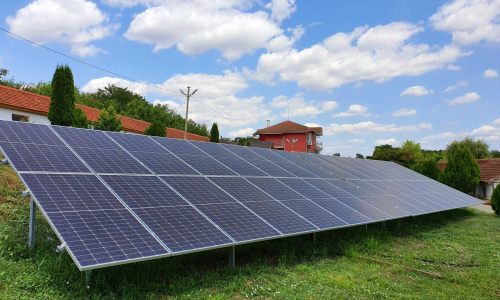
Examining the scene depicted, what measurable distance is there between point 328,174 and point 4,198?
36.1 feet

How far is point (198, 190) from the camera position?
770 centimetres

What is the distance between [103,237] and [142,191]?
70.1 inches

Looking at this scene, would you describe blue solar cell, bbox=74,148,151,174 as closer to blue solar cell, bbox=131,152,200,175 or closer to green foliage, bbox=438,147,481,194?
blue solar cell, bbox=131,152,200,175

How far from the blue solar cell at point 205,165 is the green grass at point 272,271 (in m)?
2.12

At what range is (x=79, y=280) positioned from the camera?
18.1 ft

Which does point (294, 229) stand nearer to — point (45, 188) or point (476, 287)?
point (476, 287)

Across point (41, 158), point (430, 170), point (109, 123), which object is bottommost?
point (430, 170)

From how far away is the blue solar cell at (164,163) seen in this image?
27.0 feet

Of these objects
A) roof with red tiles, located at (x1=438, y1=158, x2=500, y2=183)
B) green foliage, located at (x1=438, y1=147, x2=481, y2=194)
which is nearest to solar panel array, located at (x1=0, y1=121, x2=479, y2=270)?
green foliage, located at (x1=438, y1=147, x2=481, y2=194)

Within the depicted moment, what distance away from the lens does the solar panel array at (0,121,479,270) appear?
5.28m

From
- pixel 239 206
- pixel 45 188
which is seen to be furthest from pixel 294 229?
pixel 45 188

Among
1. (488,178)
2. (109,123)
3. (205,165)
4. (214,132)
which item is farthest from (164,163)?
(488,178)

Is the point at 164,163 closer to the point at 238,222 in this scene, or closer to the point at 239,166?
the point at 239,166

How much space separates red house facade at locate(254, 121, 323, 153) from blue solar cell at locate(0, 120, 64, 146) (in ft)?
177
